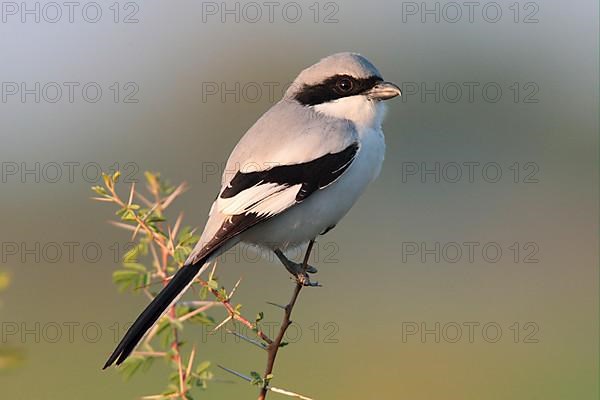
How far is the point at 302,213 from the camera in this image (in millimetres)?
3453

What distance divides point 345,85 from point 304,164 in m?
0.48

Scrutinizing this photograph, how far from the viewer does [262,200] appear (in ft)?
10.9

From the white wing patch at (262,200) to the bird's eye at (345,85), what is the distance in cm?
54

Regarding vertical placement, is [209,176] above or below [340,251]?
above

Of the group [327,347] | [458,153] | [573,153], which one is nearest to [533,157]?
[573,153]

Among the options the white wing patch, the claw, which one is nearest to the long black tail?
the white wing patch

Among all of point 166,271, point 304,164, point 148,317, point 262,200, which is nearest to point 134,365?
point 166,271

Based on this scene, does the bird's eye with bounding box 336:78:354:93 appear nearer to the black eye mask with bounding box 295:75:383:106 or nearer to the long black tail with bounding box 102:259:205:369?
the black eye mask with bounding box 295:75:383:106

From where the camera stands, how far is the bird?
3309mm

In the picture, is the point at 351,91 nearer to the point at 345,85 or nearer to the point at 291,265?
the point at 345,85

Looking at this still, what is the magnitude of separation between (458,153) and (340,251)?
23.6 feet

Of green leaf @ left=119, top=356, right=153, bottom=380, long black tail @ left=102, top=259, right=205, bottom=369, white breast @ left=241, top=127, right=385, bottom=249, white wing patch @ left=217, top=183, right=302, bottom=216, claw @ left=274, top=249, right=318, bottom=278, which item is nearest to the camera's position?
green leaf @ left=119, top=356, right=153, bottom=380

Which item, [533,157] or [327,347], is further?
[533,157]

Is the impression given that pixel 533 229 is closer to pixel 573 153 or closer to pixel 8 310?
pixel 573 153
